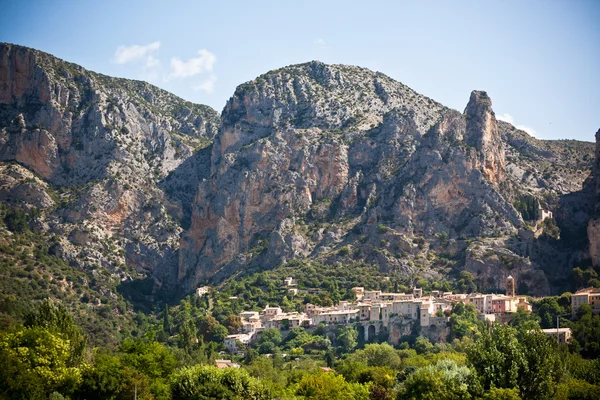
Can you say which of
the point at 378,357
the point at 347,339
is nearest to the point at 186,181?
the point at 347,339

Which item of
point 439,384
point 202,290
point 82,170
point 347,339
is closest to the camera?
point 439,384

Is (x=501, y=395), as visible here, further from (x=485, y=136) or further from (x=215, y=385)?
(x=485, y=136)

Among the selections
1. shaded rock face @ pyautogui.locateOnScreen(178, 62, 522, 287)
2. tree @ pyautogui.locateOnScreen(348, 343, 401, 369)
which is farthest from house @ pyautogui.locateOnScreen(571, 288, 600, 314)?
shaded rock face @ pyautogui.locateOnScreen(178, 62, 522, 287)

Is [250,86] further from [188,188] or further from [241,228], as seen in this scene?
[241,228]

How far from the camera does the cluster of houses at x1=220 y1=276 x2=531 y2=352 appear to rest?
124 meters

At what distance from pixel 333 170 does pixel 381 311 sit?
163 feet

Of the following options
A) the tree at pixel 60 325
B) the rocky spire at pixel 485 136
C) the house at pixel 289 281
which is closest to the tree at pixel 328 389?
the tree at pixel 60 325

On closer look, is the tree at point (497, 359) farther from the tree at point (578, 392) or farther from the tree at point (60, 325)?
the tree at point (60, 325)

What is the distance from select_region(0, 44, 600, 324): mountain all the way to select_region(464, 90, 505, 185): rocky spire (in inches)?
12.6

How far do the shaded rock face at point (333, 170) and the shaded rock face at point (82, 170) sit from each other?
897 centimetres

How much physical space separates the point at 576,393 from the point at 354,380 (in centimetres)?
2838

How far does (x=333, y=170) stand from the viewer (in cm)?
17225

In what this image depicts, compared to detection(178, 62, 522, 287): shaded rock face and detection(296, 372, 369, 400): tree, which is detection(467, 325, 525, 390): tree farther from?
detection(178, 62, 522, 287): shaded rock face

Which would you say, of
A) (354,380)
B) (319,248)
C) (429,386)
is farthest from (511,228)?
(429,386)
